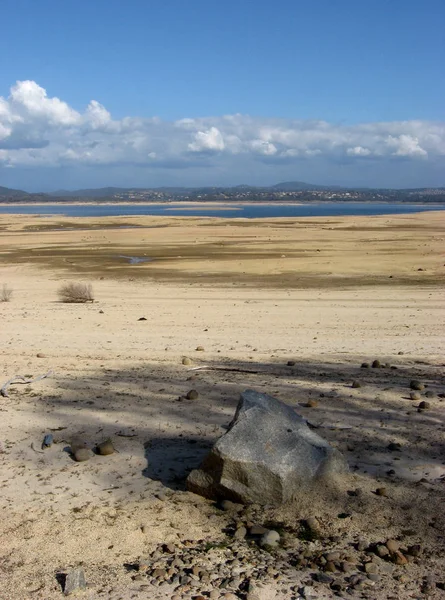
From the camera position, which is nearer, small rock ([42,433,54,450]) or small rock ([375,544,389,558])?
small rock ([375,544,389,558])

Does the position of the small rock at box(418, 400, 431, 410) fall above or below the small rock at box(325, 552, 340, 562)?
above

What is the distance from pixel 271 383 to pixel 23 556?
4655 mm

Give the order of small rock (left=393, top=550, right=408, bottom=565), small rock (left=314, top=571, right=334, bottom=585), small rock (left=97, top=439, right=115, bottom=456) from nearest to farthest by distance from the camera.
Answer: small rock (left=314, top=571, right=334, bottom=585)
small rock (left=393, top=550, right=408, bottom=565)
small rock (left=97, top=439, right=115, bottom=456)

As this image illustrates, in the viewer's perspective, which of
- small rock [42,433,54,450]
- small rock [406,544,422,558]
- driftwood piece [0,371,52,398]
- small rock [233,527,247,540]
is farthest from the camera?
driftwood piece [0,371,52,398]

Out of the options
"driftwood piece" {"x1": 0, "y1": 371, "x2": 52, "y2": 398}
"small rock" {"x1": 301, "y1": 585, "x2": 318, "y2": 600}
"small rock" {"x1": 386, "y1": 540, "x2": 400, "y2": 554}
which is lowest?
"driftwood piece" {"x1": 0, "y1": 371, "x2": 52, "y2": 398}

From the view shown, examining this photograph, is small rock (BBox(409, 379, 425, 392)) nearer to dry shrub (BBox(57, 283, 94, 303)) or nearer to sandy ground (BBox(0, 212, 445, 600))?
sandy ground (BBox(0, 212, 445, 600))

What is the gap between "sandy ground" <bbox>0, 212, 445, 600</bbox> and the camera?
16.3ft

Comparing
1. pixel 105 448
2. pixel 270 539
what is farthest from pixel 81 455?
pixel 270 539

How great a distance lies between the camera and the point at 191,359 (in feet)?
35.5

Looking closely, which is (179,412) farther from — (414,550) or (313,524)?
(414,550)

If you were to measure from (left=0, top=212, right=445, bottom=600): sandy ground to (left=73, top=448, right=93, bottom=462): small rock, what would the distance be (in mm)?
76

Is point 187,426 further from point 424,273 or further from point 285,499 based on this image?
point 424,273

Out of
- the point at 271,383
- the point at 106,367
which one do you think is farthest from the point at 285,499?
the point at 106,367

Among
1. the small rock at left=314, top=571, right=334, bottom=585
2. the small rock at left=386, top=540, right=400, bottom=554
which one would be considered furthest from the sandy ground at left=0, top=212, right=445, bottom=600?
the small rock at left=314, top=571, right=334, bottom=585
